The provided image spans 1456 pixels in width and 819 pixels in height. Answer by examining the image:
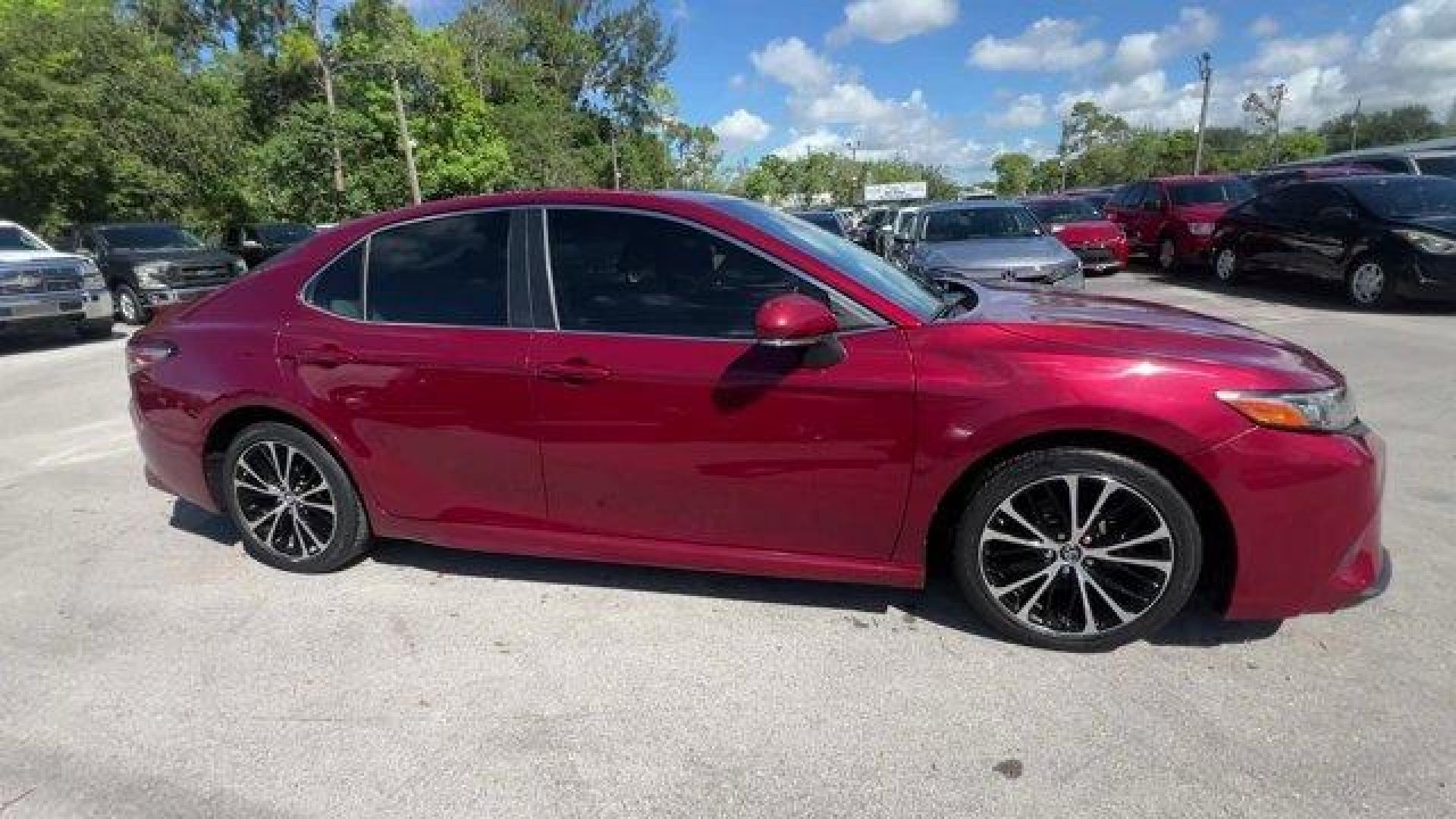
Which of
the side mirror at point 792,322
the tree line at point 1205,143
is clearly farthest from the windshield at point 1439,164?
the tree line at point 1205,143

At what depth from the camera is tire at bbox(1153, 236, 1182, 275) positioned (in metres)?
14.9

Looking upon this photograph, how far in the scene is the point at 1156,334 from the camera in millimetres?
2992

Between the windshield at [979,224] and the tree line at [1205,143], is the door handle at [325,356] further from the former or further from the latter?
the tree line at [1205,143]

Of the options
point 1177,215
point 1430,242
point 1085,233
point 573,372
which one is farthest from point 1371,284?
point 573,372

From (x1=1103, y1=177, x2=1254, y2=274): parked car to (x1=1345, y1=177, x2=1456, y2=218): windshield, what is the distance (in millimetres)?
3308

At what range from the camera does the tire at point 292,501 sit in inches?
148

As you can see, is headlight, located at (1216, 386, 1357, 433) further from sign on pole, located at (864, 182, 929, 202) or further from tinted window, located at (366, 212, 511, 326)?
sign on pole, located at (864, 182, 929, 202)

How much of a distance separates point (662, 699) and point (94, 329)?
13383mm

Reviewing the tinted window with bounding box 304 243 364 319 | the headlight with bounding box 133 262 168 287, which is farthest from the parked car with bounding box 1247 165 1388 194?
the headlight with bounding box 133 262 168 287

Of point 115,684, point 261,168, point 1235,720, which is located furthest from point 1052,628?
point 261,168

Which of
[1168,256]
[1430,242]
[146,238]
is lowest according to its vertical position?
[1168,256]

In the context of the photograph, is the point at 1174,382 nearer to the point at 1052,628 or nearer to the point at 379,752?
the point at 1052,628

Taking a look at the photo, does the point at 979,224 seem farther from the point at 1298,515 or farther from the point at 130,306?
the point at 130,306

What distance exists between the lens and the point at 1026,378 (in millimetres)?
2805
